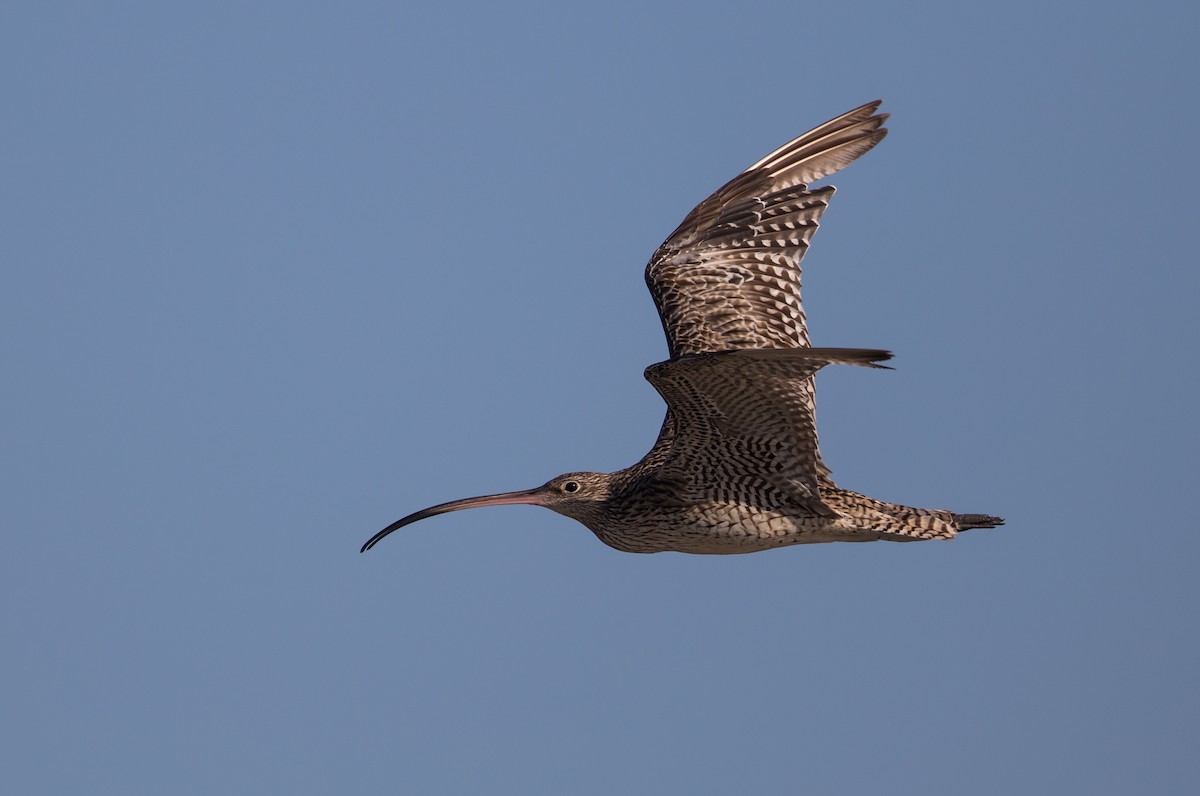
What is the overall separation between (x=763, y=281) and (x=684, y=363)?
518 centimetres

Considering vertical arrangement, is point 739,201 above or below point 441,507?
above

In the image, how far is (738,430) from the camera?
58.4 feet

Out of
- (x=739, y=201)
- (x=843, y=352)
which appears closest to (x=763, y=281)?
(x=739, y=201)

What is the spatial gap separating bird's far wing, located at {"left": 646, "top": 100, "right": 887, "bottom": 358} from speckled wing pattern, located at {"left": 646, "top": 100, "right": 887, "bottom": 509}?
1 centimetres

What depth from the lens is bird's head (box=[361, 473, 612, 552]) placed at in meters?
19.6

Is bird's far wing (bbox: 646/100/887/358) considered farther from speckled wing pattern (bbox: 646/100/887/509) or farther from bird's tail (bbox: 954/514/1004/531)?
bird's tail (bbox: 954/514/1004/531)

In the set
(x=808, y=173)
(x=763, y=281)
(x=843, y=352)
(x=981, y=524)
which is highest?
(x=808, y=173)

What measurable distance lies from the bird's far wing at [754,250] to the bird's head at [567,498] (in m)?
1.93

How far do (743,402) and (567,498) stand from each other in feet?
10.7

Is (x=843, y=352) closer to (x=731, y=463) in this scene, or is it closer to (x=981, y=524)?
(x=731, y=463)

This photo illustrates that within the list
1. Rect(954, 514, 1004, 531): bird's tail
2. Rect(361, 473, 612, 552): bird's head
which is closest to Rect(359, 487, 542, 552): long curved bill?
Rect(361, 473, 612, 552): bird's head

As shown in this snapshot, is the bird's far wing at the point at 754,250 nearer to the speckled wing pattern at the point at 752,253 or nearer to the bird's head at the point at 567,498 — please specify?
the speckled wing pattern at the point at 752,253

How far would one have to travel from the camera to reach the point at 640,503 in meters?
18.9

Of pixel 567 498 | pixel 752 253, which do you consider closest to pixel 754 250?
pixel 752 253
